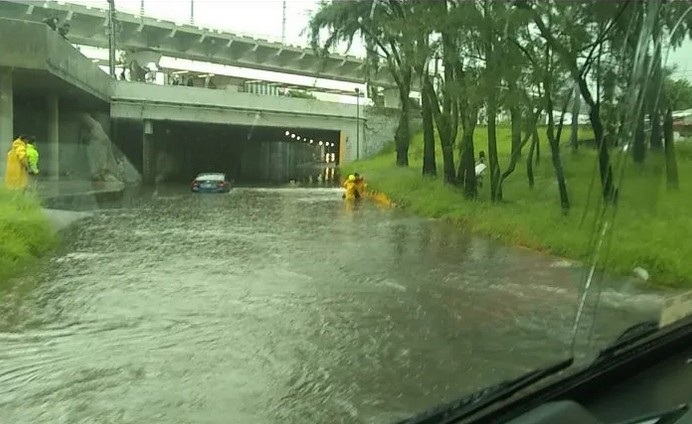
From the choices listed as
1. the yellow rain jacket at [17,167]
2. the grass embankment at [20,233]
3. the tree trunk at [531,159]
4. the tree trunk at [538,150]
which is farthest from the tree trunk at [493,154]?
the grass embankment at [20,233]

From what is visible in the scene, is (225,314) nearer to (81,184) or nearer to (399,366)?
(399,366)

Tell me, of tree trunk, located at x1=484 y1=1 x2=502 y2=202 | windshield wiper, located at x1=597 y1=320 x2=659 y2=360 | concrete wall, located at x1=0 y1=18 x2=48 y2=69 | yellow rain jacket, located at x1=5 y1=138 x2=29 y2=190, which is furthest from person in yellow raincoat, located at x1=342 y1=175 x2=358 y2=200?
windshield wiper, located at x1=597 y1=320 x2=659 y2=360

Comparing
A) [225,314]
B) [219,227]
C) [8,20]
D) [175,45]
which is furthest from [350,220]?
[225,314]

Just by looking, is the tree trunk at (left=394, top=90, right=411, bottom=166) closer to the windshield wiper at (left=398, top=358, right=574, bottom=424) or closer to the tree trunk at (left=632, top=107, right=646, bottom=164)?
the tree trunk at (left=632, top=107, right=646, bottom=164)

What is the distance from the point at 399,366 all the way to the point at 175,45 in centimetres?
554

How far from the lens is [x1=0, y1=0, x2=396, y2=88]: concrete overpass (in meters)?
7.76

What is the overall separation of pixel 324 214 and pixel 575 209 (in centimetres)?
784

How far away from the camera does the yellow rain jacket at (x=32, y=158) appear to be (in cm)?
954

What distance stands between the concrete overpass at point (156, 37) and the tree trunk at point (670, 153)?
189 inches

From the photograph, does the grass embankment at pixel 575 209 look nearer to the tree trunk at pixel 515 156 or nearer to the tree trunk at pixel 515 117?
the tree trunk at pixel 515 156

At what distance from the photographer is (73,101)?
38.1 ft

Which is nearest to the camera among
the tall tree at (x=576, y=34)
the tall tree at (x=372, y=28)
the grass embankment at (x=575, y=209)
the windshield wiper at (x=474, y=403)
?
the windshield wiper at (x=474, y=403)

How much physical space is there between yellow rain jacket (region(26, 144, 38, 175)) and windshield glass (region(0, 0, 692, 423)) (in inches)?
3.7

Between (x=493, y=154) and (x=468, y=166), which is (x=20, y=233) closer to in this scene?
(x=493, y=154)
